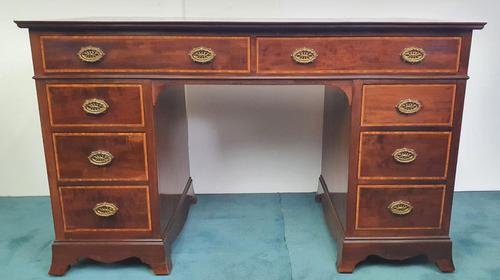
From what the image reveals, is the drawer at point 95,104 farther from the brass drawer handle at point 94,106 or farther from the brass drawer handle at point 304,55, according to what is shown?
the brass drawer handle at point 304,55

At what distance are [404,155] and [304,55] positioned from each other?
0.49m

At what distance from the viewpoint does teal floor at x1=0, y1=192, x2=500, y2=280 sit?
163cm

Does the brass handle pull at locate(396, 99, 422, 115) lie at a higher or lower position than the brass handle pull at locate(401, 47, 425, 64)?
lower

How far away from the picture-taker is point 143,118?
151 cm

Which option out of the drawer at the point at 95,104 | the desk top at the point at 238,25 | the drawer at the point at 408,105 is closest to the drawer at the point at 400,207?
the drawer at the point at 408,105

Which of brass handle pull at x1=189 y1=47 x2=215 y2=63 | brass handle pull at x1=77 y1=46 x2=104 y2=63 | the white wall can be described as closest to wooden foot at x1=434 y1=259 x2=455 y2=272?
the white wall

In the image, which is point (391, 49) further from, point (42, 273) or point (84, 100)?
point (42, 273)

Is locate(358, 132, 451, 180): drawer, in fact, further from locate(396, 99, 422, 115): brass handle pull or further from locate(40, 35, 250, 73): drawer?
locate(40, 35, 250, 73): drawer

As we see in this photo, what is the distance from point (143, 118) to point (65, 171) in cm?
34

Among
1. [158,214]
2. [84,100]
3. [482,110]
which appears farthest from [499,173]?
[84,100]

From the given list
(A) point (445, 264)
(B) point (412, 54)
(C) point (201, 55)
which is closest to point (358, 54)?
(B) point (412, 54)

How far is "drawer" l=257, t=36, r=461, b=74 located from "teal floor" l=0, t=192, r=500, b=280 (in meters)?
0.73

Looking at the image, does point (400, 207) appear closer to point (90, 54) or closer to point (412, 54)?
point (412, 54)

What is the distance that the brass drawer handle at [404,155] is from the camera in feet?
5.03
